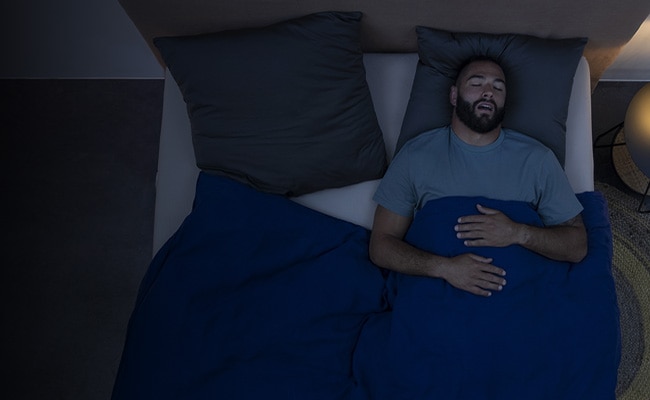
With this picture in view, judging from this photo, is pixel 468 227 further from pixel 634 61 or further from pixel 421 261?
pixel 634 61

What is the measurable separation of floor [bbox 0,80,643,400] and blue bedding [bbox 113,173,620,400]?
58 cm

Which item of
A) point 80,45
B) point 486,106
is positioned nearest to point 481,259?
point 486,106

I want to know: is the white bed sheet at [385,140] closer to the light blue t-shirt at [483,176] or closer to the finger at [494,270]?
the light blue t-shirt at [483,176]

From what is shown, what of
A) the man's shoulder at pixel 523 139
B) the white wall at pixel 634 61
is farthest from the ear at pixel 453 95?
the white wall at pixel 634 61

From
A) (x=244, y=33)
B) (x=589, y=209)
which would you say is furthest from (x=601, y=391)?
(x=244, y=33)

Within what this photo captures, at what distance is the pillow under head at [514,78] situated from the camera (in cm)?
162

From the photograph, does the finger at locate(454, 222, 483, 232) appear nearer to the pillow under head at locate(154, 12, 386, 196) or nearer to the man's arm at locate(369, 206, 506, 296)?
the man's arm at locate(369, 206, 506, 296)

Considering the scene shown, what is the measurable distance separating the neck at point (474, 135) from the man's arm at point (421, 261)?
26 centimetres

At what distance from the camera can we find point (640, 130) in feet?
5.57

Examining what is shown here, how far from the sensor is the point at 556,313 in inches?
56.2

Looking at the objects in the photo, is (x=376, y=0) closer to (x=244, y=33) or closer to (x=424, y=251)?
(x=244, y=33)

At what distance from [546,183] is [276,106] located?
735 mm

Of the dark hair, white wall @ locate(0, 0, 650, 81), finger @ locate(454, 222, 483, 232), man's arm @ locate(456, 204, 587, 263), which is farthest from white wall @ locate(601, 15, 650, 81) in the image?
finger @ locate(454, 222, 483, 232)

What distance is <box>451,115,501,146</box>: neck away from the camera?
5.17ft
